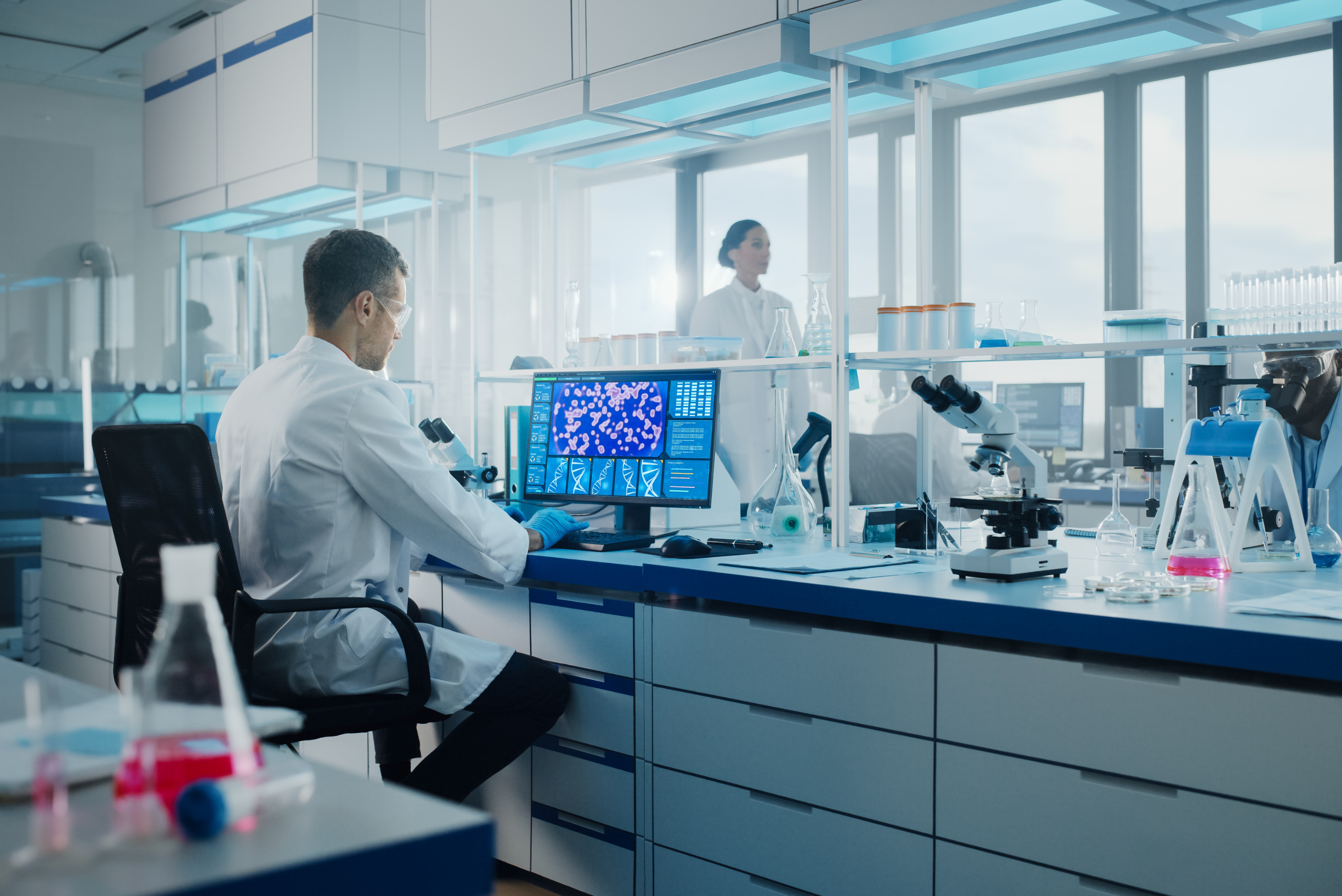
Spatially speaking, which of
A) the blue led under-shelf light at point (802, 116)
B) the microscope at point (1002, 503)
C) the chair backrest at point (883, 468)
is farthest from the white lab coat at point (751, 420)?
the microscope at point (1002, 503)

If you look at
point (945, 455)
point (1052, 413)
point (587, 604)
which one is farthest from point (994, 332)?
point (1052, 413)

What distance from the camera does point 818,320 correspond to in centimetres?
271

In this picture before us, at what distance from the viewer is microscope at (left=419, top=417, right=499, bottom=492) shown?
3.09m

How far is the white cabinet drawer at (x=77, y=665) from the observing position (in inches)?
150

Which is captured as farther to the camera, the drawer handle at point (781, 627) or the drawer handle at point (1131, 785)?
the drawer handle at point (781, 627)

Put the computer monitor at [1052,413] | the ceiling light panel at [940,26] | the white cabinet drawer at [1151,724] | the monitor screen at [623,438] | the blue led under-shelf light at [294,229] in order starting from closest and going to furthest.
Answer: the white cabinet drawer at [1151,724] < the ceiling light panel at [940,26] < the monitor screen at [623,438] < the blue led under-shelf light at [294,229] < the computer monitor at [1052,413]

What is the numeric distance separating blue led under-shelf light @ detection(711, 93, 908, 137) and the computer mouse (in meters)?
1.16

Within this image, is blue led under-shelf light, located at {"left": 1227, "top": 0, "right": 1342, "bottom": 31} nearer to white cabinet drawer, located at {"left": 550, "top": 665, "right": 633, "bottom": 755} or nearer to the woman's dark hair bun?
white cabinet drawer, located at {"left": 550, "top": 665, "right": 633, "bottom": 755}

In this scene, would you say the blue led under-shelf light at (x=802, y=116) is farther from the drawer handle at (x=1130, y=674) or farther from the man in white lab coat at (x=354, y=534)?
the drawer handle at (x=1130, y=674)

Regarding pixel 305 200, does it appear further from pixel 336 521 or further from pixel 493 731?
pixel 493 731

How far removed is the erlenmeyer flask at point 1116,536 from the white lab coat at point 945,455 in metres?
1.53

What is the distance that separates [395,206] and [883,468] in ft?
7.00

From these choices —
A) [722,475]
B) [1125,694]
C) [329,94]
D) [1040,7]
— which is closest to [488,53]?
A: [329,94]

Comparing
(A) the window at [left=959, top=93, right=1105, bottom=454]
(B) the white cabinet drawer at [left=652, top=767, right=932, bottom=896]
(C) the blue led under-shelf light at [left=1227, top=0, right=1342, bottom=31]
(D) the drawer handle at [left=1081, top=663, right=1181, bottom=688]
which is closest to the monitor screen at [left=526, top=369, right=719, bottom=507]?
(B) the white cabinet drawer at [left=652, top=767, right=932, bottom=896]
